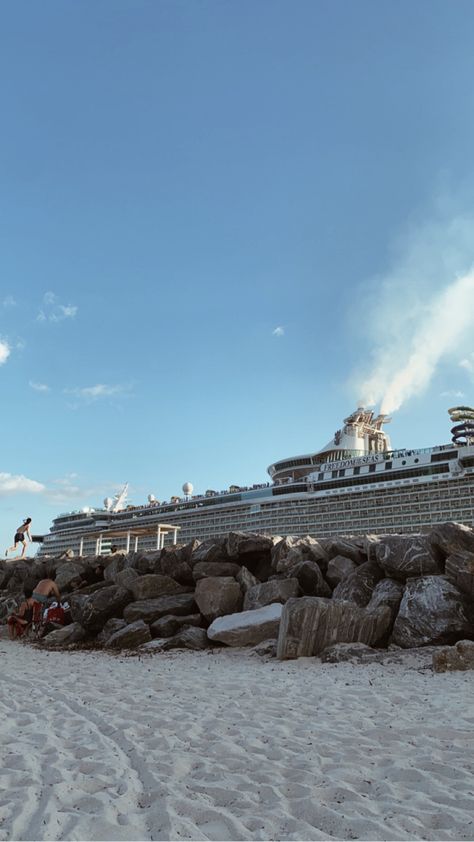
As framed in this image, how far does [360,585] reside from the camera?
10828 millimetres

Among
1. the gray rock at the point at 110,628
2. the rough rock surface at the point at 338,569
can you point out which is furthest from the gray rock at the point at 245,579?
the gray rock at the point at 110,628

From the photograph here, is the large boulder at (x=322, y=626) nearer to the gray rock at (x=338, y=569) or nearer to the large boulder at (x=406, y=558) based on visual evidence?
the large boulder at (x=406, y=558)

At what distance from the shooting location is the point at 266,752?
4527mm

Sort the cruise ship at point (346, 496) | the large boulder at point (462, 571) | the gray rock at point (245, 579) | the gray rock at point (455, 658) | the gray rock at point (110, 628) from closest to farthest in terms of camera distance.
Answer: the gray rock at point (455, 658)
the large boulder at point (462, 571)
the gray rock at point (245, 579)
the gray rock at point (110, 628)
the cruise ship at point (346, 496)

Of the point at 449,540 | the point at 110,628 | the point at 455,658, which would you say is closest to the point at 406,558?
the point at 449,540

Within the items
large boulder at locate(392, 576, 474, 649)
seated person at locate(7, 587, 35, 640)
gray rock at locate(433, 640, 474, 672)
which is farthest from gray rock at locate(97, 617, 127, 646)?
gray rock at locate(433, 640, 474, 672)

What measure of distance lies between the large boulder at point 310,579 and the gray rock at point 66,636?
5.57 meters

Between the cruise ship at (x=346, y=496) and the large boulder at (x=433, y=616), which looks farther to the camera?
the cruise ship at (x=346, y=496)

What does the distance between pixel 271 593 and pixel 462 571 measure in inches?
153

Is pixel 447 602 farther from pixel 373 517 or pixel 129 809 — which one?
pixel 373 517

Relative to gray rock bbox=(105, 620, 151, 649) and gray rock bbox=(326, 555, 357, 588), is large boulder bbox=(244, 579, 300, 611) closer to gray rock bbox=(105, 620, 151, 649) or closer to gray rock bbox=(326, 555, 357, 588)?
gray rock bbox=(326, 555, 357, 588)

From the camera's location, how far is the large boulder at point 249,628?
34.3ft

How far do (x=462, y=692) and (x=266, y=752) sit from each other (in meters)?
3.17

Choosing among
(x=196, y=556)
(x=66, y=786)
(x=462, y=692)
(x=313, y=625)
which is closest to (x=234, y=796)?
(x=66, y=786)
